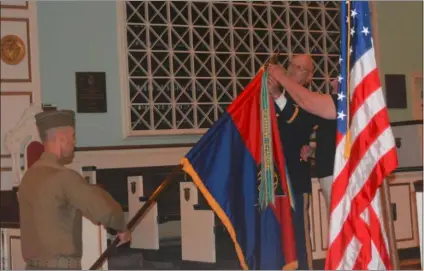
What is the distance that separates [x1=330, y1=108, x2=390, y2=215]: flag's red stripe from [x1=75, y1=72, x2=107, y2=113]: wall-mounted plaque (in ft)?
20.8

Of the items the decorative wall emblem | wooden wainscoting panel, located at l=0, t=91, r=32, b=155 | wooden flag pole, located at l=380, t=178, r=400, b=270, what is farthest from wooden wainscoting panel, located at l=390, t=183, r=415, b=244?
the decorative wall emblem

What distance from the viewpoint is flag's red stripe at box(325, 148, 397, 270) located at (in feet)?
11.8

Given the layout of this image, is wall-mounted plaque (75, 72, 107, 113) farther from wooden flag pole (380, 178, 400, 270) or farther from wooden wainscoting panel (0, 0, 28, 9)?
wooden flag pole (380, 178, 400, 270)

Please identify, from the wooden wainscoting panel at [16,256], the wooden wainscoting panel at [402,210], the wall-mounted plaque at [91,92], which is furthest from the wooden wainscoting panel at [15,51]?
the wooden wainscoting panel at [402,210]

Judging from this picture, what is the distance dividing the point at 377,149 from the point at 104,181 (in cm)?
604

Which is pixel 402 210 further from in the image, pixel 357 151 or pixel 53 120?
pixel 53 120

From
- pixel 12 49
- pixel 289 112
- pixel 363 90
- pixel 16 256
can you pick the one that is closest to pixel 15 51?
pixel 12 49

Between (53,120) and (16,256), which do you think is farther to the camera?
(16,256)

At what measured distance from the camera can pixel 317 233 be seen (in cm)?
709

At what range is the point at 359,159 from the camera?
3.65 meters

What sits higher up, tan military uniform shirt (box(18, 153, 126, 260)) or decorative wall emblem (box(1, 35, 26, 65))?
decorative wall emblem (box(1, 35, 26, 65))

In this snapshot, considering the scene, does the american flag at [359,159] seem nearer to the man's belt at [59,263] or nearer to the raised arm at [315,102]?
the raised arm at [315,102]

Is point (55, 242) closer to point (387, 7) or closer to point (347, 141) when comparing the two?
point (347, 141)

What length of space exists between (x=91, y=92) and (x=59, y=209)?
6377 millimetres
